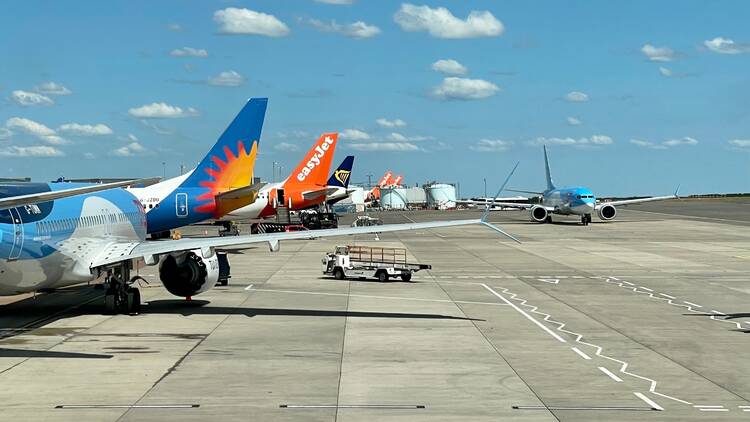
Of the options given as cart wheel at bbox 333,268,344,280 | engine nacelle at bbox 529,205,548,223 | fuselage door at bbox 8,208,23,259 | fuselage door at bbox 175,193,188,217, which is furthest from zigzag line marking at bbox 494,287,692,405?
engine nacelle at bbox 529,205,548,223

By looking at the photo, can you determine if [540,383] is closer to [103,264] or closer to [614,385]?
[614,385]

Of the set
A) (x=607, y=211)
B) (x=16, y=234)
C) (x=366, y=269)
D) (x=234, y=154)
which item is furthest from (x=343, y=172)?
(x=16, y=234)

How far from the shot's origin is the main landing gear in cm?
3344

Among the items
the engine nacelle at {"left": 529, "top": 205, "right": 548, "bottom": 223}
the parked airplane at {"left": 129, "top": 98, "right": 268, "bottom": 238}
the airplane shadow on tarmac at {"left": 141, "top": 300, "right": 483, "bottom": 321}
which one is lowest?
the airplane shadow on tarmac at {"left": 141, "top": 300, "right": 483, "bottom": 321}

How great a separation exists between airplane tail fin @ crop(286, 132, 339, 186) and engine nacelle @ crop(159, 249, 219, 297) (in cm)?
5610

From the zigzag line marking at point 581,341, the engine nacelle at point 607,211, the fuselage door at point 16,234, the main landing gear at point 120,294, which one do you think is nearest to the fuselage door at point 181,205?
the main landing gear at point 120,294

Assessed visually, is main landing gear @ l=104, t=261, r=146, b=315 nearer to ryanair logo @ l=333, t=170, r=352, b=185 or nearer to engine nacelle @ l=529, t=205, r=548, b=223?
ryanair logo @ l=333, t=170, r=352, b=185

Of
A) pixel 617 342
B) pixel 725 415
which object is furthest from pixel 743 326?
pixel 725 415

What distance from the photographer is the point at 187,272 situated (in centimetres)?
3419

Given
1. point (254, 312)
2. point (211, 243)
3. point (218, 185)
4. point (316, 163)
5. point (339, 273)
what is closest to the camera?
point (211, 243)

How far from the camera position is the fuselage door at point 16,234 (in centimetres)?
2802

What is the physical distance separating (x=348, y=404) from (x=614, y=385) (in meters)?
6.23

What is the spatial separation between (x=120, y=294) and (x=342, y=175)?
8460 centimetres

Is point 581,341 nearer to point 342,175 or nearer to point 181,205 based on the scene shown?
point 181,205
